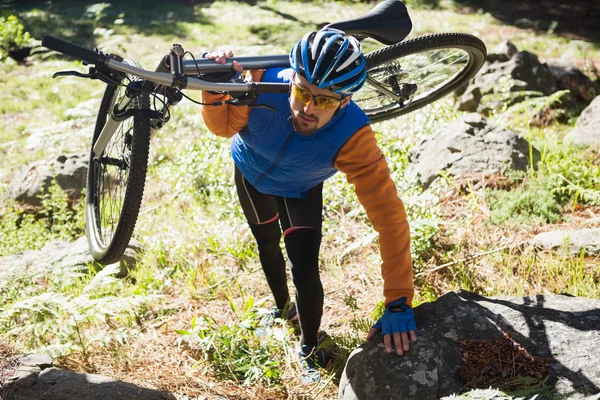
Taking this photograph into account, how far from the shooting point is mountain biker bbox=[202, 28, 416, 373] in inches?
91.5

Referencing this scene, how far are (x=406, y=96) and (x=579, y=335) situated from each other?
191 cm

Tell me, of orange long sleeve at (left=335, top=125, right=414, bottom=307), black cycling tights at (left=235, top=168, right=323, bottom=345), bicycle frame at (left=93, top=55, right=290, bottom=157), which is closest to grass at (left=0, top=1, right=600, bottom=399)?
black cycling tights at (left=235, top=168, right=323, bottom=345)

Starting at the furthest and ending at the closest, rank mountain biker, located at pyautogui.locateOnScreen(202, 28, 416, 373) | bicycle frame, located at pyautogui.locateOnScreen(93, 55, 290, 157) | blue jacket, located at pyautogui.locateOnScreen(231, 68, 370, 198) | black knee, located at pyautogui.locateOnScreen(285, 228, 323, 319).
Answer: black knee, located at pyautogui.locateOnScreen(285, 228, 323, 319), blue jacket, located at pyautogui.locateOnScreen(231, 68, 370, 198), mountain biker, located at pyautogui.locateOnScreen(202, 28, 416, 373), bicycle frame, located at pyautogui.locateOnScreen(93, 55, 290, 157)

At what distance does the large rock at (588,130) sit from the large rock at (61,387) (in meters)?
4.14

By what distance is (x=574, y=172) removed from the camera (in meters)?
4.30

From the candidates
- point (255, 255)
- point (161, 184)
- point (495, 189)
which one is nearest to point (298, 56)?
point (255, 255)

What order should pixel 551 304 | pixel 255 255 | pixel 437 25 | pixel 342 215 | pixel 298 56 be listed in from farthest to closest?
pixel 437 25 → pixel 342 215 → pixel 255 255 → pixel 551 304 → pixel 298 56

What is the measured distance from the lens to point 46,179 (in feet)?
18.1

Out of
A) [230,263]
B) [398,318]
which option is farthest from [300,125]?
[230,263]

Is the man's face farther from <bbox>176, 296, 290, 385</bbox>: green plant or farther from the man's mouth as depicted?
<bbox>176, 296, 290, 385</bbox>: green plant

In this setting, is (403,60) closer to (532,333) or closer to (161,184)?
(532,333)

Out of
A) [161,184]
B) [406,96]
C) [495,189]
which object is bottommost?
[161,184]

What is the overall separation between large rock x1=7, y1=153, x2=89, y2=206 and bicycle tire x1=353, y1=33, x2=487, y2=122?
3.18m

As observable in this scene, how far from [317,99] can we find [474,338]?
1277 mm
